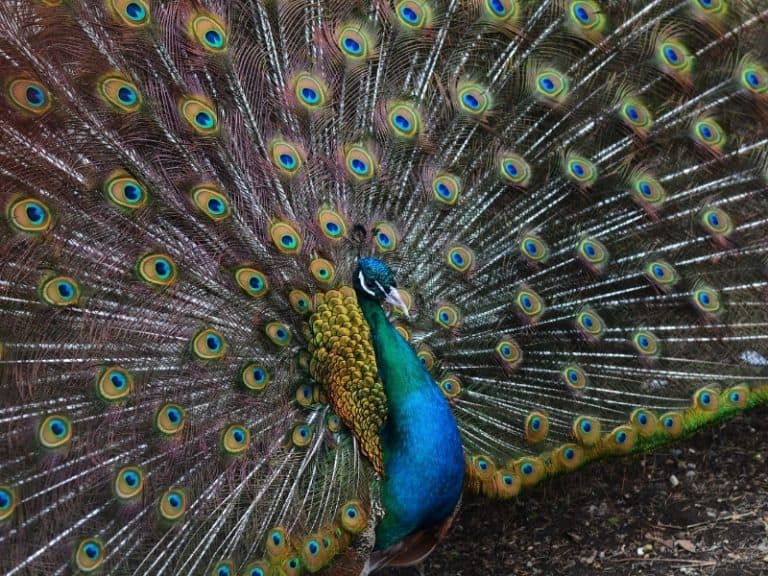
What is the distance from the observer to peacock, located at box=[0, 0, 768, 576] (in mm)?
2654

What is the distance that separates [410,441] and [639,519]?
3.99 feet

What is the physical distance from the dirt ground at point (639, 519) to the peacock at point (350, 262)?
0.49 m

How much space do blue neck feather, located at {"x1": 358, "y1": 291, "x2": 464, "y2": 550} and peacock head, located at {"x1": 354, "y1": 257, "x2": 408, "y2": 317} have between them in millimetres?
83

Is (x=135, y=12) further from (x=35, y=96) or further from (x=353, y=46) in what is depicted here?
(x=353, y=46)

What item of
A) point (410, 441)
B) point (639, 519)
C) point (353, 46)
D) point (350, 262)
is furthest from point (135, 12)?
point (639, 519)

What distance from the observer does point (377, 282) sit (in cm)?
277

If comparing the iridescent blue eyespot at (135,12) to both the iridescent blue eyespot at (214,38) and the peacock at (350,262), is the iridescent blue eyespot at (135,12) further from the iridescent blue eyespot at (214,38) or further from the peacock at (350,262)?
the iridescent blue eyespot at (214,38)

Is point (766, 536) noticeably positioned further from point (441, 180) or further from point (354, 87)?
point (354, 87)

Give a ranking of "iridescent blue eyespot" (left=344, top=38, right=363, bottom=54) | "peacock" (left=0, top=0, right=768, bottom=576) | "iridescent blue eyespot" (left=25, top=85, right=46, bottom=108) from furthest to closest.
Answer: "iridescent blue eyespot" (left=344, top=38, right=363, bottom=54), "peacock" (left=0, top=0, right=768, bottom=576), "iridescent blue eyespot" (left=25, top=85, right=46, bottom=108)

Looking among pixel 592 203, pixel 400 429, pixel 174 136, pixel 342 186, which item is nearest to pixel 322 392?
pixel 400 429

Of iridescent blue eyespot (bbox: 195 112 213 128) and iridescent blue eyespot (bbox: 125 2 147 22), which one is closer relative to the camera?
iridescent blue eyespot (bbox: 125 2 147 22)

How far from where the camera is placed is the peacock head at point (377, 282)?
2.75 metres

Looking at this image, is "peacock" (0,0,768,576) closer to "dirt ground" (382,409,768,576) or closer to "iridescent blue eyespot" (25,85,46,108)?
"iridescent blue eyespot" (25,85,46,108)

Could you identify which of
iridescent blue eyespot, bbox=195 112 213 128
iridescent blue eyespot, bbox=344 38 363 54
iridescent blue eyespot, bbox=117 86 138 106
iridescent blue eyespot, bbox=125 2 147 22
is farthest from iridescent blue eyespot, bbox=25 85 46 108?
iridescent blue eyespot, bbox=344 38 363 54
